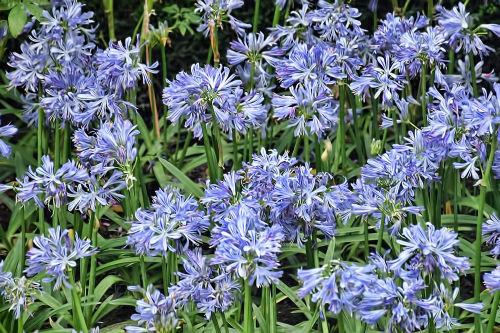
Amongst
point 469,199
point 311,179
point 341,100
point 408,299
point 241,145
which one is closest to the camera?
point 408,299

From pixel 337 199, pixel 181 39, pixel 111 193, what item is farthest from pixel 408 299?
pixel 181 39

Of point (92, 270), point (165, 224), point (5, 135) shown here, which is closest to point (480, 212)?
point (165, 224)

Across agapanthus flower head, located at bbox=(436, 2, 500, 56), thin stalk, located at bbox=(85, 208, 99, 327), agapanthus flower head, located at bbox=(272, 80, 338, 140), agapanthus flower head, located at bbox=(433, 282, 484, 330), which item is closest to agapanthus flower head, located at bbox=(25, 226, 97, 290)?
thin stalk, located at bbox=(85, 208, 99, 327)

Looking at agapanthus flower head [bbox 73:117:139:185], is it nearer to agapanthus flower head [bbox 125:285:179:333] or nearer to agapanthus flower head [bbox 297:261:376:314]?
agapanthus flower head [bbox 125:285:179:333]

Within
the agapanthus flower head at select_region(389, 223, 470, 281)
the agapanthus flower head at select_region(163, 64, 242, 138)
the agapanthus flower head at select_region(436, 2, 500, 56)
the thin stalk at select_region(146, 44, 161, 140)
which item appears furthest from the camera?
the thin stalk at select_region(146, 44, 161, 140)

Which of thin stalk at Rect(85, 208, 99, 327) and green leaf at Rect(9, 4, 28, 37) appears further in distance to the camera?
green leaf at Rect(9, 4, 28, 37)

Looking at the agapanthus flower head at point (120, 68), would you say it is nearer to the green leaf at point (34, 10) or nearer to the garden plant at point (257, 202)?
A: the garden plant at point (257, 202)

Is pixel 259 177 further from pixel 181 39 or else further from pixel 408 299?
pixel 181 39
